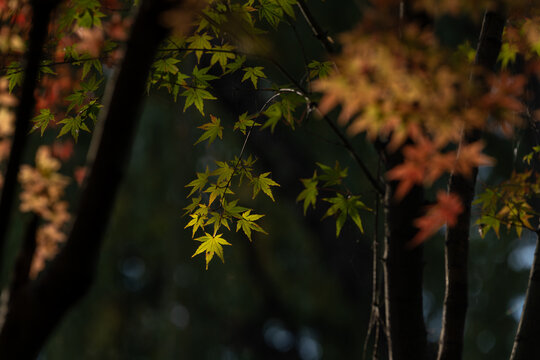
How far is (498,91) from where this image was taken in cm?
75

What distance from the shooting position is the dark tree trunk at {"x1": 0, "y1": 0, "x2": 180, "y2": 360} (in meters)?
0.66

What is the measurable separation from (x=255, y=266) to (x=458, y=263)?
4.01 meters

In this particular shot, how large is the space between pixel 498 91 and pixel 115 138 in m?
0.54

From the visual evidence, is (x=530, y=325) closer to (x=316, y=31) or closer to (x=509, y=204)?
(x=509, y=204)

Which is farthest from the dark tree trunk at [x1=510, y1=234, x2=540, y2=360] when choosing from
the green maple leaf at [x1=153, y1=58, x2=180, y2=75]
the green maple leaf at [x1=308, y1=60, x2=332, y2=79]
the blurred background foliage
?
the blurred background foliage

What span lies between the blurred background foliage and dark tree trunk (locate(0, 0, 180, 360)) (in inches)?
125

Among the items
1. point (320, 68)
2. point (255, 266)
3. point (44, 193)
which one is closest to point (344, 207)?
point (320, 68)

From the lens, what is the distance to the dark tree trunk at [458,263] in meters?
1.17

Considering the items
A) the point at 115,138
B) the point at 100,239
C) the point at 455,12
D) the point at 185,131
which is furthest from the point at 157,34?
the point at 185,131

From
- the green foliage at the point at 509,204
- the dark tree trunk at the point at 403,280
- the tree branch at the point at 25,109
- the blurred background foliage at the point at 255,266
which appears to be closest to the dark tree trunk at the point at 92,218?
the tree branch at the point at 25,109

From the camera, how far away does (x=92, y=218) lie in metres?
0.66

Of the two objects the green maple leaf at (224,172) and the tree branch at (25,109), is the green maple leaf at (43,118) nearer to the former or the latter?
the green maple leaf at (224,172)

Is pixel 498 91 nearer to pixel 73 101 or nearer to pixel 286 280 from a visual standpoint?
pixel 73 101

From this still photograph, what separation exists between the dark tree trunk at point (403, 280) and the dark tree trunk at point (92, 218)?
0.79 metres
